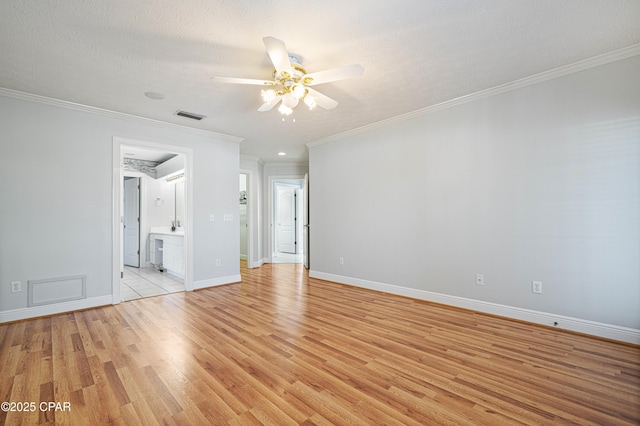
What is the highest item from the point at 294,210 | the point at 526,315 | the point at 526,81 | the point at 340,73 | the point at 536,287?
the point at 526,81

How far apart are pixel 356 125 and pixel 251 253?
3932 millimetres

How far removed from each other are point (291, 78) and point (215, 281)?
378cm

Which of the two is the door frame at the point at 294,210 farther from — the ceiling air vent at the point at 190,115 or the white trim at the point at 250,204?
the ceiling air vent at the point at 190,115

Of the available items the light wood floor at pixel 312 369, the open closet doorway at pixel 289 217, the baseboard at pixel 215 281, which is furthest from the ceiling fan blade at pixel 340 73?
the open closet doorway at pixel 289 217

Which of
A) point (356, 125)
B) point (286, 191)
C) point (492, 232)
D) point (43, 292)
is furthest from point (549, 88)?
point (286, 191)

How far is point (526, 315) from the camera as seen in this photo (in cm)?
310

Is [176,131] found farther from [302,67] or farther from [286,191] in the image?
[286,191]

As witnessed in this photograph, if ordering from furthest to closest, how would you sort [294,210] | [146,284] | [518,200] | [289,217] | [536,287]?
[289,217] < [294,210] < [146,284] < [518,200] < [536,287]

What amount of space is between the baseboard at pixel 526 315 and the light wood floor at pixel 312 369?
3.7 inches

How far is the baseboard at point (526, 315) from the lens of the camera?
2605 millimetres

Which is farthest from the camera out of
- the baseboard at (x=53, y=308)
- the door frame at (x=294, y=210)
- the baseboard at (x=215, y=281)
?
the door frame at (x=294, y=210)

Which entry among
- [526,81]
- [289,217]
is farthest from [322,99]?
[289,217]

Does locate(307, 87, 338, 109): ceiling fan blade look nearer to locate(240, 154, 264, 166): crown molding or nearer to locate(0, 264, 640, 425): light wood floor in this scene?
locate(0, 264, 640, 425): light wood floor

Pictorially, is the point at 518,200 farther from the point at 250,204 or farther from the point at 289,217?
the point at 289,217
